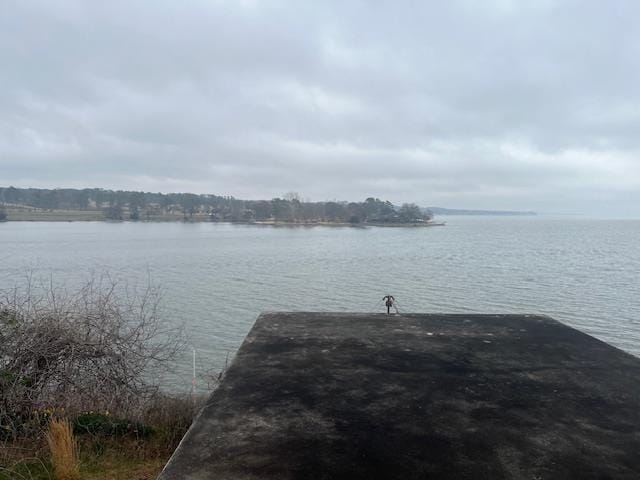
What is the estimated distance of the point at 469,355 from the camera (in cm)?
576

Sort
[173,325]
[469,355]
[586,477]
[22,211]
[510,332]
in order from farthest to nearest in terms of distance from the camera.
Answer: [22,211] < [173,325] < [510,332] < [469,355] < [586,477]

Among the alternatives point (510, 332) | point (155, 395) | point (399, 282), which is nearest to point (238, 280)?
point (399, 282)

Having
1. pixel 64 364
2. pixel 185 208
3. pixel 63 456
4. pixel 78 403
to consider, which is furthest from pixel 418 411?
pixel 185 208

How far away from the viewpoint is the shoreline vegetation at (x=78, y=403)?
5266 millimetres

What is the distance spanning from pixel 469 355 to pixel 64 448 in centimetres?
459

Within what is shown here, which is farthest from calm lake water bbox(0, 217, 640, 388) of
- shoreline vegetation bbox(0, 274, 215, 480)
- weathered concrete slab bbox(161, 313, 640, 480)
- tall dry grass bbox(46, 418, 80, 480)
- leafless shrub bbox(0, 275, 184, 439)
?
weathered concrete slab bbox(161, 313, 640, 480)

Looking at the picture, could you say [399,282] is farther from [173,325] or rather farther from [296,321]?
[296,321]

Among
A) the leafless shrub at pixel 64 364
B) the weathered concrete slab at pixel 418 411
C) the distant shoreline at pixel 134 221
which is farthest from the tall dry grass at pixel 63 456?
the distant shoreline at pixel 134 221

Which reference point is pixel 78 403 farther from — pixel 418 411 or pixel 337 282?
pixel 337 282

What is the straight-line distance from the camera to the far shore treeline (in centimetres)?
12238

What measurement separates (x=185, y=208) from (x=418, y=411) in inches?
5266

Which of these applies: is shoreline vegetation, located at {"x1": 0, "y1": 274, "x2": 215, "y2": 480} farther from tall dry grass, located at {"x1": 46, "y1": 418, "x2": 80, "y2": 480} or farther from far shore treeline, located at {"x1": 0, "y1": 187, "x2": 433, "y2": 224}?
far shore treeline, located at {"x1": 0, "y1": 187, "x2": 433, "y2": 224}

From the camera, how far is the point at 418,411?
13.4 ft

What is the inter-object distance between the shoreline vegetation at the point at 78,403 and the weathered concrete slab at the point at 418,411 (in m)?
1.83
